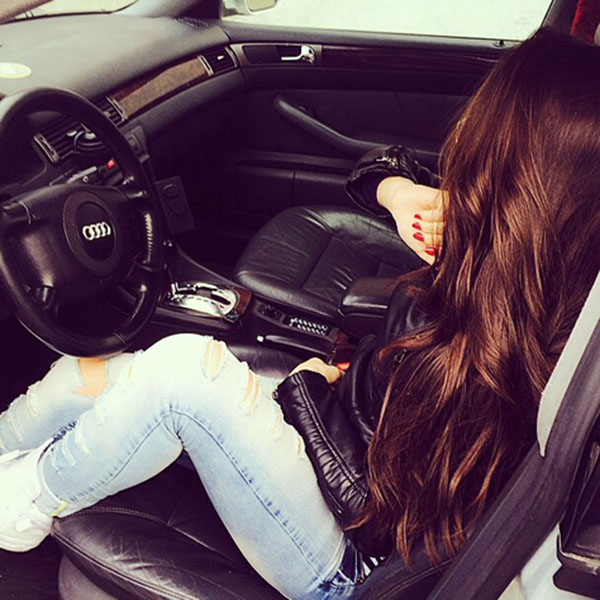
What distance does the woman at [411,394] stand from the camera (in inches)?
33.6

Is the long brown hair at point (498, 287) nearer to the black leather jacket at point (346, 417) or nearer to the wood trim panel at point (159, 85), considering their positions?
the black leather jacket at point (346, 417)

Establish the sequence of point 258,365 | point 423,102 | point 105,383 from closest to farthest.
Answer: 1. point 105,383
2. point 258,365
3. point 423,102

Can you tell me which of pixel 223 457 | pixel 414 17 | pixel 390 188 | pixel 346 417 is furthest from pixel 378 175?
pixel 414 17

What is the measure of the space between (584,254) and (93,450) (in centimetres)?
68

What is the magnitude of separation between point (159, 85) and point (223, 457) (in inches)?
41.1

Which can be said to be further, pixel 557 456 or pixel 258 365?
pixel 258 365

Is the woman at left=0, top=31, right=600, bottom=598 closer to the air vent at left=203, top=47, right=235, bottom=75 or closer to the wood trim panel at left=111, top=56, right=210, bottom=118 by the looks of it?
the wood trim panel at left=111, top=56, right=210, bottom=118

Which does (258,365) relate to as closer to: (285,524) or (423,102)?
(285,524)

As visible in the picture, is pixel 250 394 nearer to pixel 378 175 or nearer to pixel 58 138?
pixel 378 175

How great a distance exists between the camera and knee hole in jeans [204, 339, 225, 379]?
107 centimetres

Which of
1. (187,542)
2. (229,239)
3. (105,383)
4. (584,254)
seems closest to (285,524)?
(187,542)

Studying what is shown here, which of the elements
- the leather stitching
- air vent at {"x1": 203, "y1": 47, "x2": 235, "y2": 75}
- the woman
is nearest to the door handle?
air vent at {"x1": 203, "y1": 47, "x2": 235, "y2": 75}

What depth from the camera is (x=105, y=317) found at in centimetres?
145

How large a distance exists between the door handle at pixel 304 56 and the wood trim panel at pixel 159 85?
0.25 m
